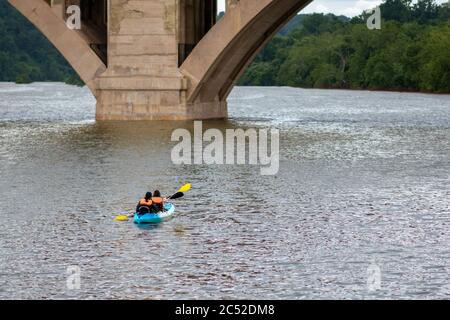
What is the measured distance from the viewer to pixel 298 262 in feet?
63.7

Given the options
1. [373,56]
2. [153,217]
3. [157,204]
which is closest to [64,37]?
[157,204]

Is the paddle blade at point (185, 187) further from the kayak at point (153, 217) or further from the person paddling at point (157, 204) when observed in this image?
the person paddling at point (157, 204)

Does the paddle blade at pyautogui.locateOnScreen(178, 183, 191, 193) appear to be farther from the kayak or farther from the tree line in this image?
the tree line

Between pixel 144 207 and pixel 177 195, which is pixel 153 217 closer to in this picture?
pixel 144 207

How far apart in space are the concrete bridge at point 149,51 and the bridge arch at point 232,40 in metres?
0.05

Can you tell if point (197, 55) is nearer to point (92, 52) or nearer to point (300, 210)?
point (92, 52)

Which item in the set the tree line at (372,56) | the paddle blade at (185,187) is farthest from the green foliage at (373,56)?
the paddle blade at (185,187)

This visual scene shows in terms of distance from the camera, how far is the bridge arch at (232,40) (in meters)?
52.5

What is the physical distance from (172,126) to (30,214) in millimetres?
26801

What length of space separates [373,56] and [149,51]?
288 ft

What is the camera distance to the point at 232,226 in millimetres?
22859

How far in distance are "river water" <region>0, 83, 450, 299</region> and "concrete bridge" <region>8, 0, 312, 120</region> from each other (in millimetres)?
13260

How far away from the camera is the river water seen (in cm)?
1794
